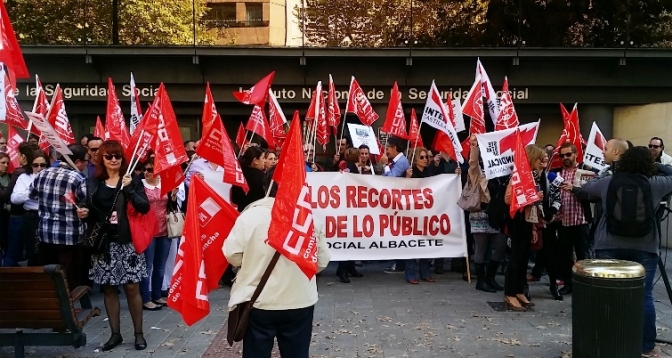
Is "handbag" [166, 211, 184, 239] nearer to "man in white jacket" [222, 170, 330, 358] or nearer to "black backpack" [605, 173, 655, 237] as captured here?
"man in white jacket" [222, 170, 330, 358]

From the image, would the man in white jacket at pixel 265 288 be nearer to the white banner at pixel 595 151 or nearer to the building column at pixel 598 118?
the white banner at pixel 595 151

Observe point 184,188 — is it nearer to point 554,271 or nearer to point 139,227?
point 139,227

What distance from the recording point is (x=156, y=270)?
734 centimetres

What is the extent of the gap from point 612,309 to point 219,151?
185 inches

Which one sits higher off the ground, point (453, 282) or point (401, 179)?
point (401, 179)

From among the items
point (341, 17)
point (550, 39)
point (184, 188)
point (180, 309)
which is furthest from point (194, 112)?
point (180, 309)

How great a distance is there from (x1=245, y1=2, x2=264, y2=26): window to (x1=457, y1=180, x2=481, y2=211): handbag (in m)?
8.33

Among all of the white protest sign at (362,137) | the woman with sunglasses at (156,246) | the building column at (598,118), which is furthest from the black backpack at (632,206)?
the building column at (598,118)

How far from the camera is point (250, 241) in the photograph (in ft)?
11.6

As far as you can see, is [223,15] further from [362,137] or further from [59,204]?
[59,204]

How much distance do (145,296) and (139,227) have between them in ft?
6.76

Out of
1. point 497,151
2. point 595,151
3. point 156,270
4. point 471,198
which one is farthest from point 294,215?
point 595,151

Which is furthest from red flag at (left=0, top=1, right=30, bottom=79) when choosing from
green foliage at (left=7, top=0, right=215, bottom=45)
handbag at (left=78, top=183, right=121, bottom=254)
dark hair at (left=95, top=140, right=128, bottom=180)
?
green foliage at (left=7, top=0, right=215, bottom=45)

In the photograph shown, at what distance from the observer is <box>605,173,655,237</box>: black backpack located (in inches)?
203
